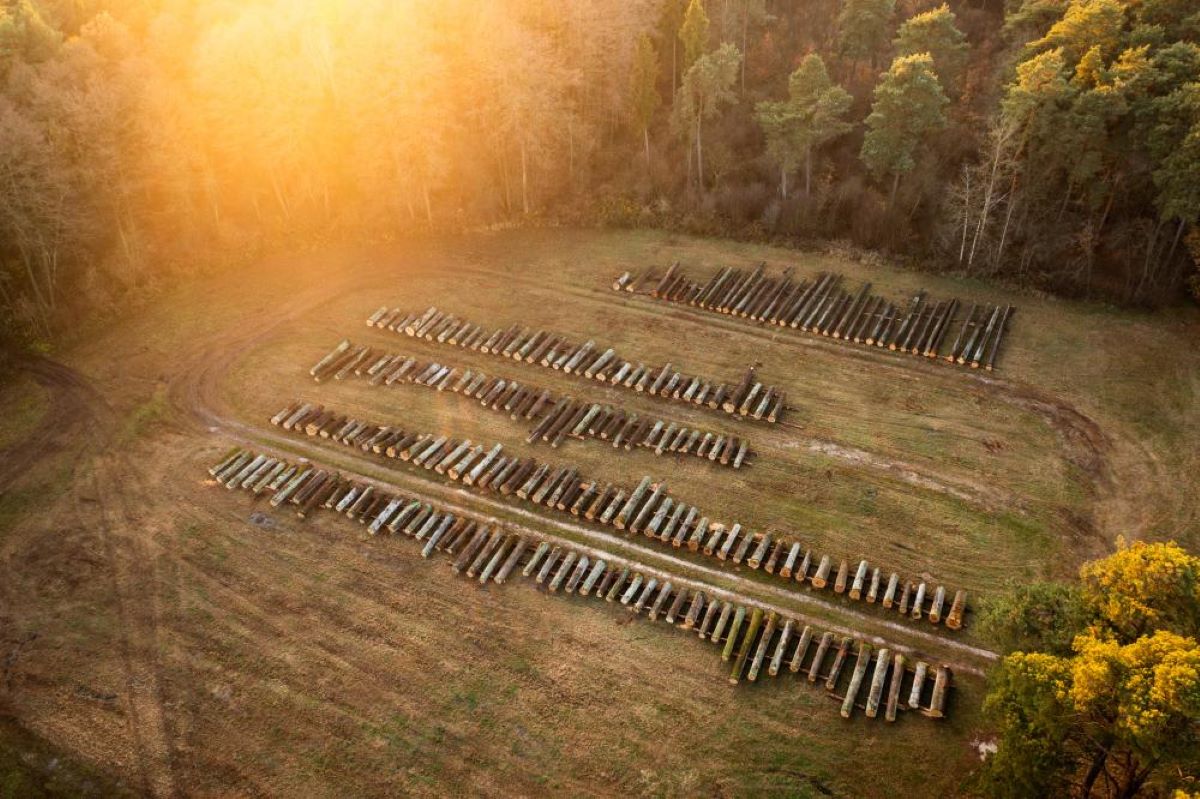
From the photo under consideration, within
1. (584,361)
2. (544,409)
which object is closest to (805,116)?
(584,361)

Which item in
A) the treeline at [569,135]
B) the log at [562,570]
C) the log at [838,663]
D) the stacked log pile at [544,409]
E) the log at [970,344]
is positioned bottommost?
the log at [838,663]

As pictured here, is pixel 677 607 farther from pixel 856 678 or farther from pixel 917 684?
pixel 917 684

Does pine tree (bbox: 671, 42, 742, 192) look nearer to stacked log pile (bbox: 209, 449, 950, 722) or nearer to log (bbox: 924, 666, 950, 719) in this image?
stacked log pile (bbox: 209, 449, 950, 722)

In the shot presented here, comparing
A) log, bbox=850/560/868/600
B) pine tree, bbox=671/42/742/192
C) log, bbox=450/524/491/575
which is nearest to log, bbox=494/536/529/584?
log, bbox=450/524/491/575

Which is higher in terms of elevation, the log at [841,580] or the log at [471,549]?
the log at [841,580]

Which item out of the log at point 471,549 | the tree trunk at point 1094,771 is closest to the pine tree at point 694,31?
the log at point 471,549

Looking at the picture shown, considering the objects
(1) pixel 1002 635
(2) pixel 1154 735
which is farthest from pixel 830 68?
(2) pixel 1154 735

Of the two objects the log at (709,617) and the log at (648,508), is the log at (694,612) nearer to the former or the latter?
the log at (709,617)

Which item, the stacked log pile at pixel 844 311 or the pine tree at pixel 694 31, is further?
the pine tree at pixel 694 31
